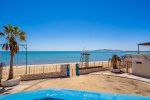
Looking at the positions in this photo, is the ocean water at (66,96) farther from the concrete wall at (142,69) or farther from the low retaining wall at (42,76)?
the concrete wall at (142,69)

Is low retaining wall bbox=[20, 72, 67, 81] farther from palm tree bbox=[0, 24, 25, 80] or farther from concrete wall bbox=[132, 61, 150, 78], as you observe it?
concrete wall bbox=[132, 61, 150, 78]

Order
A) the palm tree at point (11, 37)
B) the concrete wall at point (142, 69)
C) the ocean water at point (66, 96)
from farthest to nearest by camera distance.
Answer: the concrete wall at point (142, 69) < the palm tree at point (11, 37) < the ocean water at point (66, 96)

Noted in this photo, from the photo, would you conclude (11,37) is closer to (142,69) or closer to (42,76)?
(42,76)

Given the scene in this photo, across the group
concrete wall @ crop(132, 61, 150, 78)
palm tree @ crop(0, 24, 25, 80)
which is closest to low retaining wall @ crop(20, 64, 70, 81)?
palm tree @ crop(0, 24, 25, 80)

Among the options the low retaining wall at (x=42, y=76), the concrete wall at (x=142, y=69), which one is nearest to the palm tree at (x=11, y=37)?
the low retaining wall at (x=42, y=76)

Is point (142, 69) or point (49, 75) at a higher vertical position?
point (142, 69)

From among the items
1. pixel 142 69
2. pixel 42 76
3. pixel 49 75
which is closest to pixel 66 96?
pixel 42 76

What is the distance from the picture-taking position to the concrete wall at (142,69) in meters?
27.5

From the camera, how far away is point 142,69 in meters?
28.4

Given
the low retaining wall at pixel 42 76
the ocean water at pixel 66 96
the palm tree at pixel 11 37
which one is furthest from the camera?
the low retaining wall at pixel 42 76

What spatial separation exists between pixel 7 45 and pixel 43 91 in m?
7.47

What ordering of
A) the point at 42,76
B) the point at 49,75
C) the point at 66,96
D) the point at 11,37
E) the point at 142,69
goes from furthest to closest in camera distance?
the point at 142,69, the point at 49,75, the point at 42,76, the point at 11,37, the point at 66,96

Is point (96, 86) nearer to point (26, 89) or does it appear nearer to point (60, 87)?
point (60, 87)

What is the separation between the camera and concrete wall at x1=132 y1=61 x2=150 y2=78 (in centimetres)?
2750
